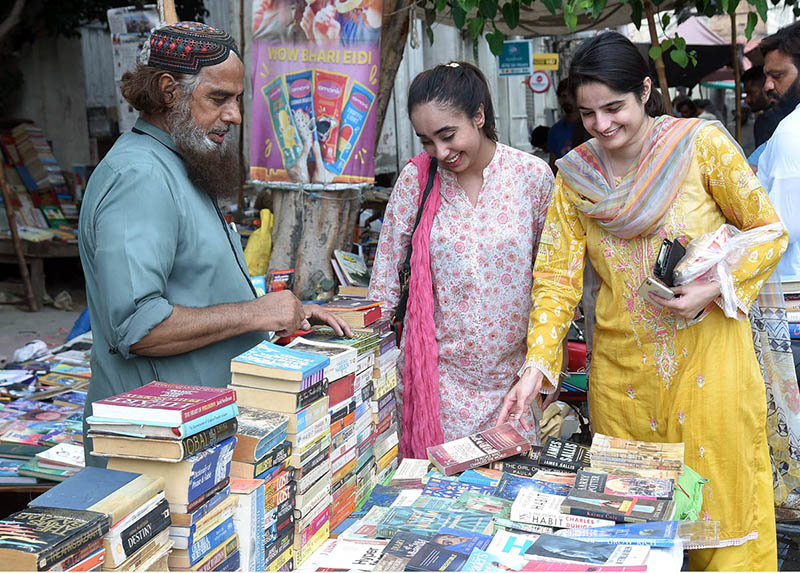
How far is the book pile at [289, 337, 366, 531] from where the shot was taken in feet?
6.42

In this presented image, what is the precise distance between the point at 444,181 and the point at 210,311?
1.06m

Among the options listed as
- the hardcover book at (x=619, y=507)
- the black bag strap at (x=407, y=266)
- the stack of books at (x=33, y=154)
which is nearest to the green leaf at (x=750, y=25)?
the black bag strap at (x=407, y=266)

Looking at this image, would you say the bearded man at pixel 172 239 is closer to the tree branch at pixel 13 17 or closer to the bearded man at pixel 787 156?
the bearded man at pixel 787 156

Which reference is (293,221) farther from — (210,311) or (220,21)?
(220,21)

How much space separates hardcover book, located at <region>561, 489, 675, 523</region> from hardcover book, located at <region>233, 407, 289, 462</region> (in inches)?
25.9

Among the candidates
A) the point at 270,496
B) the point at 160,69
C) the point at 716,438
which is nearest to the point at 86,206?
the point at 160,69

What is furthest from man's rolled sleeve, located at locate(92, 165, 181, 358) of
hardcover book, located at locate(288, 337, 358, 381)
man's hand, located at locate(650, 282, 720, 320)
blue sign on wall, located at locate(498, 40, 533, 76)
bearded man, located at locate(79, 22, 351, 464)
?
blue sign on wall, located at locate(498, 40, 533, 76)

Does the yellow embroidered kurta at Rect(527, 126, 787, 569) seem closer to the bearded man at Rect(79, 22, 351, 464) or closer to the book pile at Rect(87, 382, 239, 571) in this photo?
the bearded man at Rect(79, 22, 351, 464)

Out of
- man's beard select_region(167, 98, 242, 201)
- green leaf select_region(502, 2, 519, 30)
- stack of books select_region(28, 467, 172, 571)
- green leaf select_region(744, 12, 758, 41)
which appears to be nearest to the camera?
stack of books select_region(28, 467, 172, 571)

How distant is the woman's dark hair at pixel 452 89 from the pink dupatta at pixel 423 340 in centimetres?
28

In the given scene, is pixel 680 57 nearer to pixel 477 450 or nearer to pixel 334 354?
pixel 477 450

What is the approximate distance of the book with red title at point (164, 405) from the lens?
→ 142 centimetres

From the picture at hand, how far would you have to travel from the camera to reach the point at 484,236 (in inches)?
102

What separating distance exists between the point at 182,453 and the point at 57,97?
9.85m
